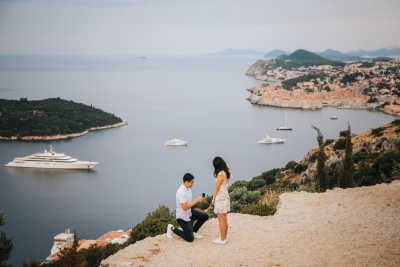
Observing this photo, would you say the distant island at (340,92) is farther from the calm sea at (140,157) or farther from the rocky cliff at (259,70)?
the rocky cliff at (259,70)

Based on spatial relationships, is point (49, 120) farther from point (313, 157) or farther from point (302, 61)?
point (302, 61)

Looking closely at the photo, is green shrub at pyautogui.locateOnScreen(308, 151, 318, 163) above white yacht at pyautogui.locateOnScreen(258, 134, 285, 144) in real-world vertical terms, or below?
above

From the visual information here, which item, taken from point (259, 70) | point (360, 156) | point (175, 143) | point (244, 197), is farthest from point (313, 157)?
point (259, 70)

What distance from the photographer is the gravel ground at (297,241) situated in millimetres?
3963

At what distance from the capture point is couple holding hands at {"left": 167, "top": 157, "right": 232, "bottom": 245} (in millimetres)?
4258

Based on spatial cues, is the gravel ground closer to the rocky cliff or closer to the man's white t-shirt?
the man's white t-shirt

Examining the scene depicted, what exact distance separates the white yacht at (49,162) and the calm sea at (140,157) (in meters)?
0.74

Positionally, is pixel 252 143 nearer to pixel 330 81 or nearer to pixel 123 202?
pixel 123 202

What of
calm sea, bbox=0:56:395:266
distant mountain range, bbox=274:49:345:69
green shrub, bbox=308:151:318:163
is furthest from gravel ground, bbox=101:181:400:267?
distant mountain range, bbox=274:49:345:69

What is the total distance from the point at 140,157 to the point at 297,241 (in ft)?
101

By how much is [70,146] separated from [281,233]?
38489mm

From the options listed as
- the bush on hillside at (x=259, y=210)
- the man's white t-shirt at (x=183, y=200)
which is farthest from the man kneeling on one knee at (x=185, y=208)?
the bush on hillside at (x=259, y=210)

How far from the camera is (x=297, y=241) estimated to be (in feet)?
14.5

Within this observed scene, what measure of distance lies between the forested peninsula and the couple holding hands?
4157cm
